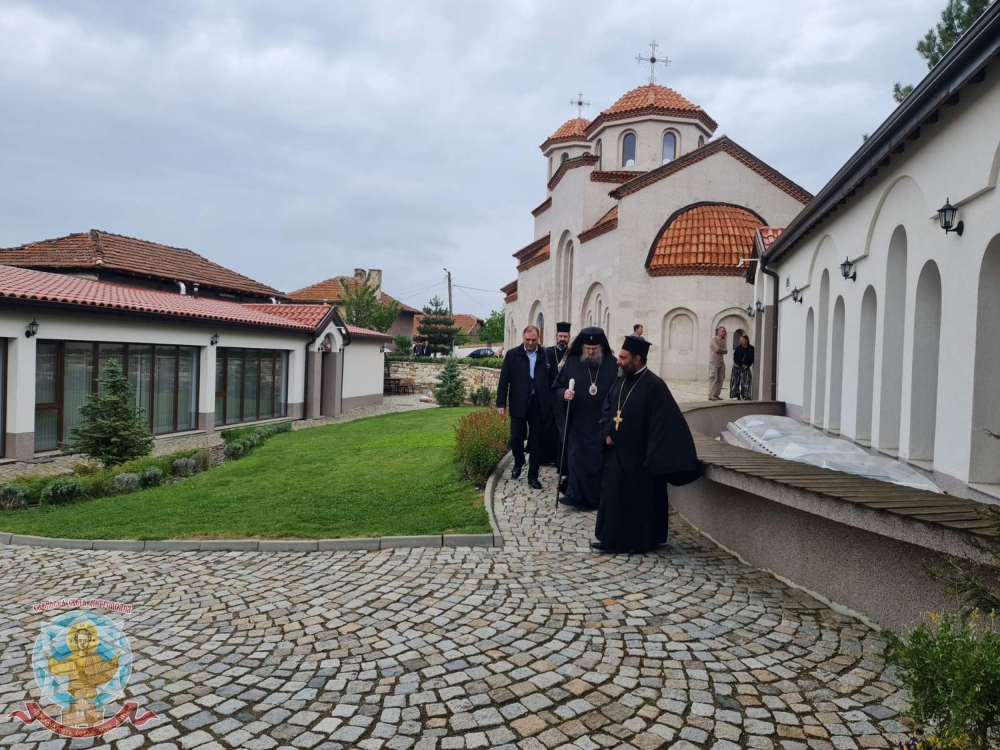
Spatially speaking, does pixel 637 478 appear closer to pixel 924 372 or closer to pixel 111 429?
pixel 924 372

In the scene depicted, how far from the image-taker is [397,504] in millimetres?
8258

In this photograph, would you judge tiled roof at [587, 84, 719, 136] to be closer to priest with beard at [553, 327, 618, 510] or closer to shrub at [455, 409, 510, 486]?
shrub at [455, 409, 510, 486]

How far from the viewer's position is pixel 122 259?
27.2m

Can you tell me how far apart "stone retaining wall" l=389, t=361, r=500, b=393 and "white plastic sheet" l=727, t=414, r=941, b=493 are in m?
21.4

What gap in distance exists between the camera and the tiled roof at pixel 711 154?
87.6 feet

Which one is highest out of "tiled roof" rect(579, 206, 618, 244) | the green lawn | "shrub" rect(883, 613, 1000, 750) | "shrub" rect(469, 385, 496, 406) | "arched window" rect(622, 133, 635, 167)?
"arched window" rect(622, 133, 635, 167)

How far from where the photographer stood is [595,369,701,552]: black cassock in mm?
6125

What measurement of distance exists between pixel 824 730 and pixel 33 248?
3296cm

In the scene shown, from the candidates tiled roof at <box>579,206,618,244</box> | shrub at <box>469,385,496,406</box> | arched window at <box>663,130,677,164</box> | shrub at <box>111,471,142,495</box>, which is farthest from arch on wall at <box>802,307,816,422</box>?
arched window at <box>663,130,677,164</box>

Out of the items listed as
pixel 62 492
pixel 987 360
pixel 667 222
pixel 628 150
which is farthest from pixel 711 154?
pixel 62 492

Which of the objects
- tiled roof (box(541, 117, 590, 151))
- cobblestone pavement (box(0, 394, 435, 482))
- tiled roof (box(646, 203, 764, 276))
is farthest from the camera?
tiled roof (box(541, 117, 590, 151))

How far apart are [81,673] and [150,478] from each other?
8210 millimetres

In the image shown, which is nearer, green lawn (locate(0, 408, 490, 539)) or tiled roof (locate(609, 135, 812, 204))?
green lawn (locate(0, 408, 490, 539))

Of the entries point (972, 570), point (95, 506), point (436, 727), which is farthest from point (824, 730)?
point (95, 506)
